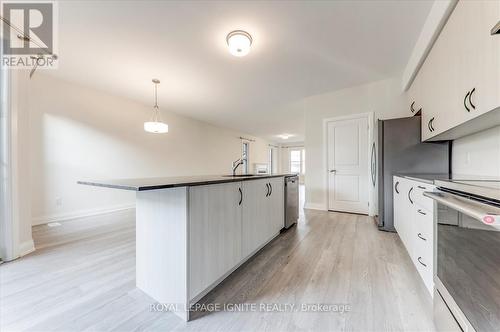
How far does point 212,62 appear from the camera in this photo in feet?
9.85

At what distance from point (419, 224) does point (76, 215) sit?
5.18m

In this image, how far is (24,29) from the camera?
2.31 m

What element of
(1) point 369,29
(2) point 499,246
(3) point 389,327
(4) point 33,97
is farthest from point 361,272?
(4) point 33,97

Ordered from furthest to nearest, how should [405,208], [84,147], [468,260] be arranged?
1. [84,147]
2. [405,208]
3. [468,260]

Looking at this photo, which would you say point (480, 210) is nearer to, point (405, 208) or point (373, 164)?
point (405, 208)

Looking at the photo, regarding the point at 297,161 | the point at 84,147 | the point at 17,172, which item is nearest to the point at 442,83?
the point at 17,172

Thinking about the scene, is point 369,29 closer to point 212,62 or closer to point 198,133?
point 212,62

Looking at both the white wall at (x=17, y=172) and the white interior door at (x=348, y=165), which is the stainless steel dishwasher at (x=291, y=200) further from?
the white wall at (x=17, y=172)

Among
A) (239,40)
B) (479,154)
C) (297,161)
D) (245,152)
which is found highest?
(239,40)

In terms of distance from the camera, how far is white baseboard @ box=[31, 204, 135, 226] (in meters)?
3.40

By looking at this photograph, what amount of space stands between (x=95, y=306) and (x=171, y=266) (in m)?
0.65

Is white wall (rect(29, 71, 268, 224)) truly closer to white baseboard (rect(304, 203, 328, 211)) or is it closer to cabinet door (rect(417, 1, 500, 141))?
white baseboard (rect(304, 203, 328, 211))

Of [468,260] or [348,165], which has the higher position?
[348,165]

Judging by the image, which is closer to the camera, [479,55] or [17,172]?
[479,55]
